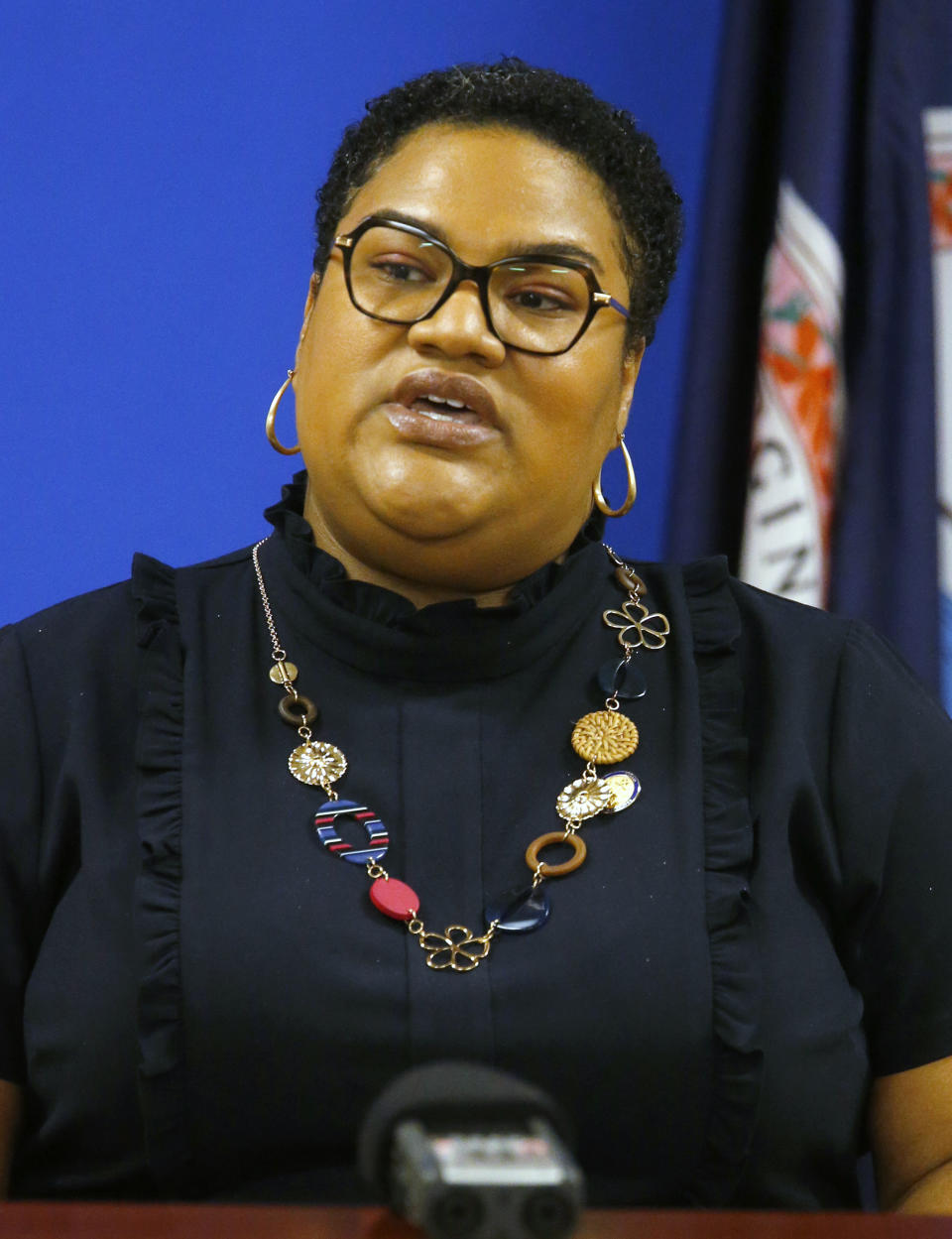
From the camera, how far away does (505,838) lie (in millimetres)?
1249

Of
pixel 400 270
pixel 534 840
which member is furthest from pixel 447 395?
pixel 534 840

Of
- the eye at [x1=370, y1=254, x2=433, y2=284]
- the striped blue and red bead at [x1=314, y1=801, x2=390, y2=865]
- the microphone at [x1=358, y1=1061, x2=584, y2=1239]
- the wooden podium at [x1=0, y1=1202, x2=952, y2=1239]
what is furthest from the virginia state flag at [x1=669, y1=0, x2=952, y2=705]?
the microphone at [x1=358, y1=1061, x2=584, y2=1239]

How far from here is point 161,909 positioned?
1.18 m

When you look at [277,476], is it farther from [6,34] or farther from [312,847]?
[312,847]

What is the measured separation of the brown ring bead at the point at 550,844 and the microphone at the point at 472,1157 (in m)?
0.52

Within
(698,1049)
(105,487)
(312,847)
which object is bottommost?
(698,1049)

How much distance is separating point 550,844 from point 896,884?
29cm

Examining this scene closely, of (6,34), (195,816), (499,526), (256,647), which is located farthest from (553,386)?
(6,34)

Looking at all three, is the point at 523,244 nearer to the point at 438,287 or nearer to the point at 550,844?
the point at 438,287

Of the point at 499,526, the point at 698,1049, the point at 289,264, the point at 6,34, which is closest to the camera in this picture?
the point at 698,1049

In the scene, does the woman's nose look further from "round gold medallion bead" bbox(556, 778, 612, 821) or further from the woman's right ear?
"round gold medallion bead" bbox(556, 778, 612, 821)

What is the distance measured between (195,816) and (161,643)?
169 millimetres

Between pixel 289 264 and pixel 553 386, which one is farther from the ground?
pixel 289 264

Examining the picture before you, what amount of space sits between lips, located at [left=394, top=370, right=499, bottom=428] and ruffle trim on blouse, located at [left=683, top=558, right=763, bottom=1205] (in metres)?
0.29
